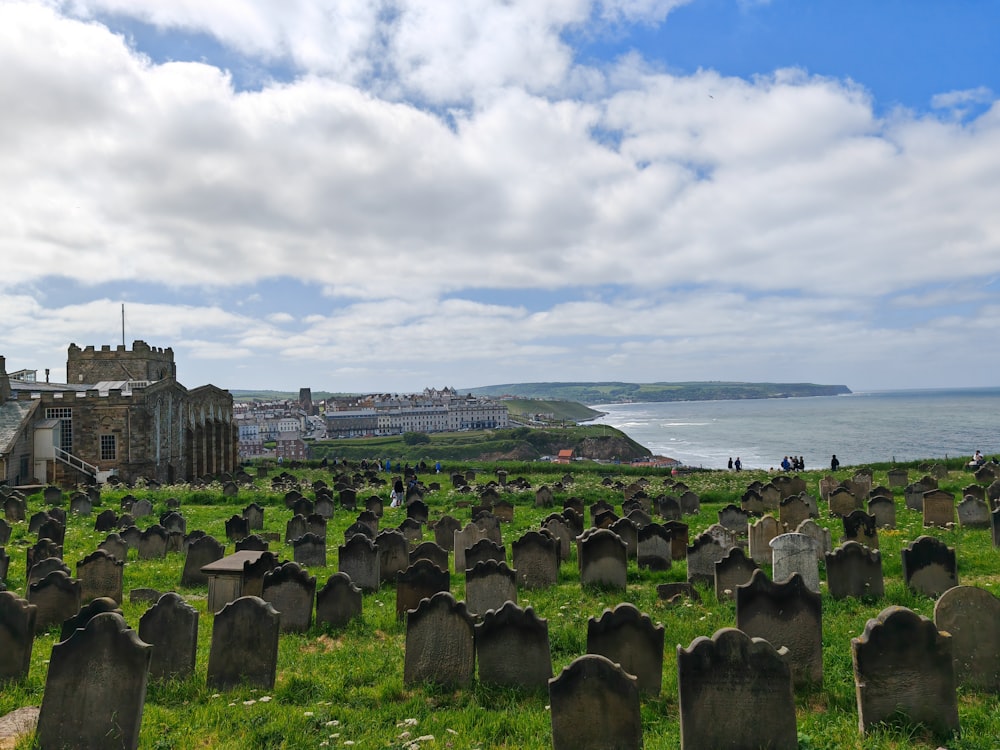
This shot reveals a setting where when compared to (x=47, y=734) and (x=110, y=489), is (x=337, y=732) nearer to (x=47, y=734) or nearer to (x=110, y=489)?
(x=47, y=734)

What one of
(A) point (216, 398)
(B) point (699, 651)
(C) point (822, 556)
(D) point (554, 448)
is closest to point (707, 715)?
(B) point (699, 651)

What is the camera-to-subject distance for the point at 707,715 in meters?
5.32

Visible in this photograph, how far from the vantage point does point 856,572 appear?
9.62 m

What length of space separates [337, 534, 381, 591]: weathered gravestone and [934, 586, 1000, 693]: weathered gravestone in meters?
8.19

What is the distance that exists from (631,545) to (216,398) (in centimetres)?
4198

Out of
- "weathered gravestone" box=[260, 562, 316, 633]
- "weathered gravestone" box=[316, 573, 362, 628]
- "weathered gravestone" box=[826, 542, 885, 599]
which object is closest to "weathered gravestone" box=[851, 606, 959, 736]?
"weathered gravestone" box=[826, 542, 885, 599]

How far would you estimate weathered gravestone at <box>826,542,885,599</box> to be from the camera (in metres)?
9.57

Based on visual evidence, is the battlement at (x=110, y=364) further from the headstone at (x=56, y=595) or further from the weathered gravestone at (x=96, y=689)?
the weathered gravestone at (x=96, y=689)

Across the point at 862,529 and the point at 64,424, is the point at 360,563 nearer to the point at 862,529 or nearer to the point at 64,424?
the point at 862,529

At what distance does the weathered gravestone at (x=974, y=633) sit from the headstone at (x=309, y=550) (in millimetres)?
10696

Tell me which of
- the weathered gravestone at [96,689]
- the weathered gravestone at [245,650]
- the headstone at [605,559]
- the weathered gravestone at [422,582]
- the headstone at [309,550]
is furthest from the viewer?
the headstone at [309,550]

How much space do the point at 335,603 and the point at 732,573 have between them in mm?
5490

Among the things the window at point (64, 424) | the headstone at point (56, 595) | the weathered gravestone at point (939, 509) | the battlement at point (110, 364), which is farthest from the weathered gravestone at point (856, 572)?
the battlement at point (110, 364)

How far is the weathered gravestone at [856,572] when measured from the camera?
9.57 metres
